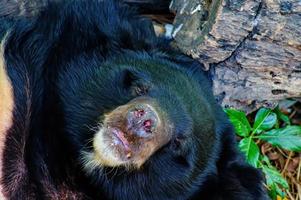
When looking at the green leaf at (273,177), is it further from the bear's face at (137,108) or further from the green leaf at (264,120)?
the bear's face at (137,108)

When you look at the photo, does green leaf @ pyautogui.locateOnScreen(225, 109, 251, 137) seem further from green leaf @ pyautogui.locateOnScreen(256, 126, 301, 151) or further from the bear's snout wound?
the bear's snout wound

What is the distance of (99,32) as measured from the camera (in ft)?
11.8

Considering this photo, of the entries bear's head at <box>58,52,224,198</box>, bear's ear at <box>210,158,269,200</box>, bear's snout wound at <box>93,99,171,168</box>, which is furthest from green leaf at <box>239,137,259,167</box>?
bear's snout wound at <box>93,99,171,168</box>

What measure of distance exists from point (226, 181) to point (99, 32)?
3.58 feet

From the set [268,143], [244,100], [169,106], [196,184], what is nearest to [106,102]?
[169,106]

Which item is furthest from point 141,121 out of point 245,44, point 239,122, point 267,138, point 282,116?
point 282,116

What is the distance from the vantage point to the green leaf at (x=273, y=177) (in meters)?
4.23

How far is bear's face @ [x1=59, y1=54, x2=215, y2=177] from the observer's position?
3.05 m

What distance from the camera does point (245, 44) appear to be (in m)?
3.69

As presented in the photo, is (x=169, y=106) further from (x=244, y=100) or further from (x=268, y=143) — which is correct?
(x=268, y=143)

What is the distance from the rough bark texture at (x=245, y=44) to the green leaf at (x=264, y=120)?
15cm

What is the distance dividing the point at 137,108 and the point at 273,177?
63.3 inches

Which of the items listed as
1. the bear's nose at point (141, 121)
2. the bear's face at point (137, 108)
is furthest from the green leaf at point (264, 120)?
the bear's nose at point (141, 121)

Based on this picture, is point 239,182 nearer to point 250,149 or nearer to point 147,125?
Result: point 250,149
